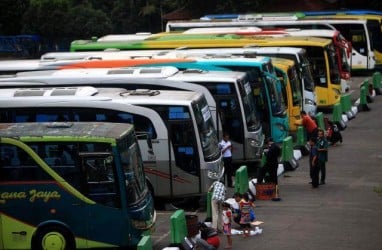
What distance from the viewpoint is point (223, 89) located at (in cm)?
2612

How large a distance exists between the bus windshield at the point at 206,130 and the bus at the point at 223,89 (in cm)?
270

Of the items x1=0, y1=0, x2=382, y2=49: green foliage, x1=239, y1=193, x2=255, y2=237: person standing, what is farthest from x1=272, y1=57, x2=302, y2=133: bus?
x1=0, y1=0, x2=382, y2=49: green foliage

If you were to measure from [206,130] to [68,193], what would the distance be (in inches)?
229

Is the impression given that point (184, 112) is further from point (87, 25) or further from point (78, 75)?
point (87, 25)

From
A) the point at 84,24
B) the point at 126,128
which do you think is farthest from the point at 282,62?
the point at 84,24

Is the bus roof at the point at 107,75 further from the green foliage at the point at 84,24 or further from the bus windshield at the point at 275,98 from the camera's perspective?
the green foliage at the point at 84,24

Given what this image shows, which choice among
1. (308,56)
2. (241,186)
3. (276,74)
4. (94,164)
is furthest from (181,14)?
(94,164)

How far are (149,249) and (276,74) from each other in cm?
1529

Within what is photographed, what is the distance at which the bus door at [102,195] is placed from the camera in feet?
56.7

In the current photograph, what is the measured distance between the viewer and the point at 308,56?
3797 cm

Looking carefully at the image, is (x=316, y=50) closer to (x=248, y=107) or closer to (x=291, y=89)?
A: (x=291, y=89)

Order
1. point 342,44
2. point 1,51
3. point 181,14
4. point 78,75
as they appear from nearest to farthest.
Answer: point 78,75, point 342,44, point 1,51, point 181,14

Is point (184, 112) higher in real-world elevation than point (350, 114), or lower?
higher

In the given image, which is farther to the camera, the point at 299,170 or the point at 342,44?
the point at 342,44
